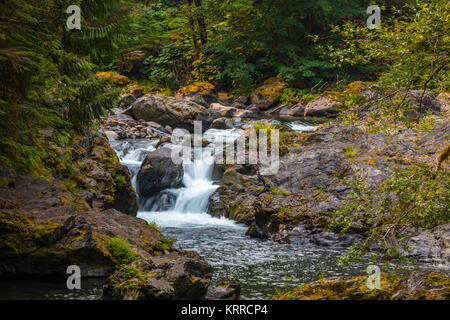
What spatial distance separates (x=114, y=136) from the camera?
21.0 metres

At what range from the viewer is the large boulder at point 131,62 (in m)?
35.5

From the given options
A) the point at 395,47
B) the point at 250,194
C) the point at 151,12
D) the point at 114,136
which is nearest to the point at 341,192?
the point at 250,194

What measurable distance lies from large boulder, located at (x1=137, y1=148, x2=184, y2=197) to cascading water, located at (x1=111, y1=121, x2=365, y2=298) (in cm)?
29

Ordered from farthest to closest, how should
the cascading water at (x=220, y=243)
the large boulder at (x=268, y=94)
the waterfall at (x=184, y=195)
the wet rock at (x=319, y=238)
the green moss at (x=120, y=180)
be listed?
the large boulder at (x=268, y=94), the waterfall at (x=184, y=195), the green moss at (x=120, y=180), the wet rock at (x=319, y=238), the cascading water at (x=220, y=243)

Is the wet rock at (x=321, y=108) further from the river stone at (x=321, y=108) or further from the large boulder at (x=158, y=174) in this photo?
the large boulder at (x=158, y=174)

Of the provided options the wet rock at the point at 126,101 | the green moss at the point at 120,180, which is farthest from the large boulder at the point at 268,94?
the green moss at the point at 120,180

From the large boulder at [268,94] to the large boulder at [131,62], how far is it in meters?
10.9

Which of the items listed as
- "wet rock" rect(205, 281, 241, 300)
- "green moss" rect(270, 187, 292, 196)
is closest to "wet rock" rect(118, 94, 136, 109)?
"green moss" rect(270, 187, 292, 196)

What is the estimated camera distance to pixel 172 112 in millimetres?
23484

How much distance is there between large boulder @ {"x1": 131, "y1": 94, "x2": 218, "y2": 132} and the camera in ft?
76.5

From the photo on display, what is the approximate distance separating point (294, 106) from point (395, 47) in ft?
68.5

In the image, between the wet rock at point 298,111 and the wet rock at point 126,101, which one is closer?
the wet rock at point 298,111

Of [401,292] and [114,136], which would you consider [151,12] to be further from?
[401,292]

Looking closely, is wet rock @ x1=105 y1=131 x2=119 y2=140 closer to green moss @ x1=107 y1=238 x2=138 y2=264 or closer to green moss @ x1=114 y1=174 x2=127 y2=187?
green moss @ x1=114 y1=174 x2=127 y2=187
